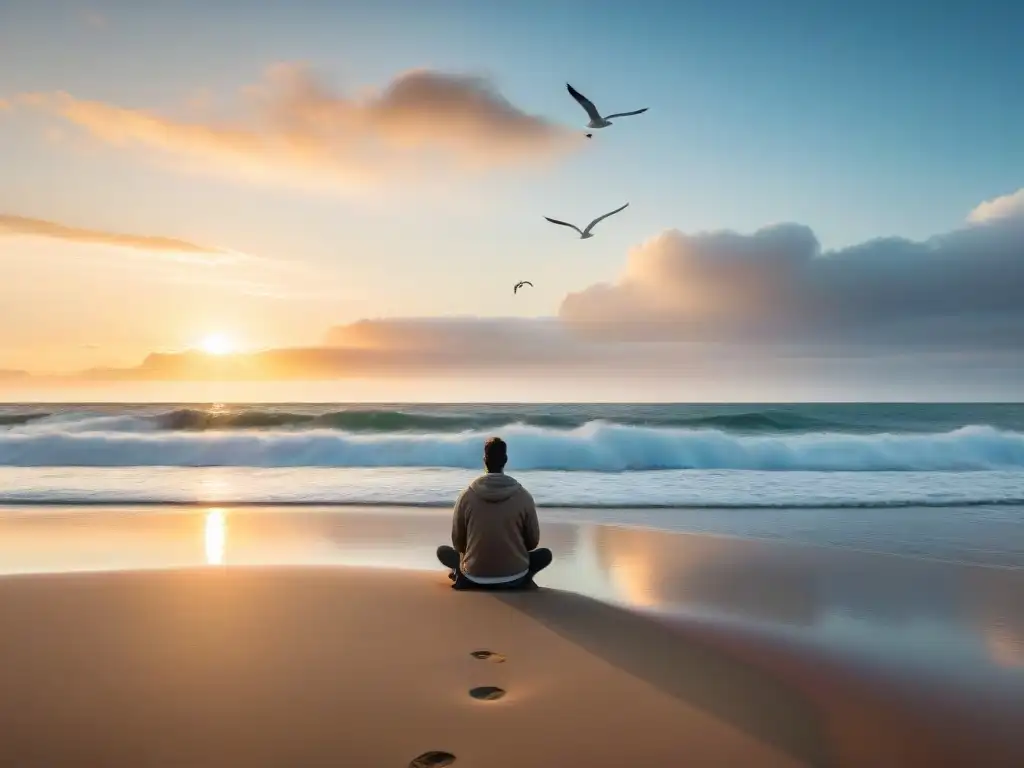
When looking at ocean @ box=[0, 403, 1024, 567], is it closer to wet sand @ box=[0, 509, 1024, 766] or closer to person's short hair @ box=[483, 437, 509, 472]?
wet sand @ box=[0, 509, 1024, 766]

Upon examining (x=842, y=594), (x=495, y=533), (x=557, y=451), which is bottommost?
(x=842, y=594)

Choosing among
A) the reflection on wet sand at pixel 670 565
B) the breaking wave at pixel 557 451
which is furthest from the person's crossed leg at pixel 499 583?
the breaking wave at pixel 557 451

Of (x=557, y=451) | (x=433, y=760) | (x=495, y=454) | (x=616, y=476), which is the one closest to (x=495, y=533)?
(x=495, y=454)

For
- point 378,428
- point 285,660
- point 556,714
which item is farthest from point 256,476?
point 378,428

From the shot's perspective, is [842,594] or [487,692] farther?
[842,594]

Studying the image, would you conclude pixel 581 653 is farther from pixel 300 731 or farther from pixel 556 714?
pixel 300 731

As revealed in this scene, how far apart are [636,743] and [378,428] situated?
94.2 feet

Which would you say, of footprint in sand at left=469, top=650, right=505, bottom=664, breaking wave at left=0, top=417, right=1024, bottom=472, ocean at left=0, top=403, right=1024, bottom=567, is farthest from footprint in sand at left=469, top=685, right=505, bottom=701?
breaking wave at left=0, top=417, right=1024, bottom=472

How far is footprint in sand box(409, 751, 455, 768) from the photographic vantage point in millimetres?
2768

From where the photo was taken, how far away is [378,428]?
3092 cm

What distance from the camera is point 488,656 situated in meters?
3.98

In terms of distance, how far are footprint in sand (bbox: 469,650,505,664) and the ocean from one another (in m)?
5.26

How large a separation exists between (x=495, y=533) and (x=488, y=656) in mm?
1356

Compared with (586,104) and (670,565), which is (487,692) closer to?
(670,565)
